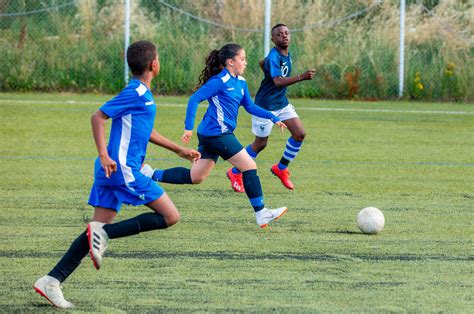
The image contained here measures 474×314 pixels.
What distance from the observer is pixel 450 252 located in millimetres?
7504

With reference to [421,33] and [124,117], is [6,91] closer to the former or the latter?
[421,33]

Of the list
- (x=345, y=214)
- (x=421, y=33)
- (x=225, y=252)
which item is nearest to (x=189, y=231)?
(x=225, y=252)

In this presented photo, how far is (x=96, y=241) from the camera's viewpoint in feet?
19.4

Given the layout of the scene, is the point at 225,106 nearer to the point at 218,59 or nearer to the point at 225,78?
the point at 225,78

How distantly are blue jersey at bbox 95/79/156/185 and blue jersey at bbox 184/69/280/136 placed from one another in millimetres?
2728

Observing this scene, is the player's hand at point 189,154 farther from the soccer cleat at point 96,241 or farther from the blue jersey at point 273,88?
the blue jersey at point 273,88

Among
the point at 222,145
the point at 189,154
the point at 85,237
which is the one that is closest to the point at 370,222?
the point at 222,145

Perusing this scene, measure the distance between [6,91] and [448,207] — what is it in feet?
47.8

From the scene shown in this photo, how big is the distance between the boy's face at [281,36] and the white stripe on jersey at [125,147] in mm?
5307

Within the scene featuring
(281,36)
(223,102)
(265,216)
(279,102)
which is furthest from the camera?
(279,102)

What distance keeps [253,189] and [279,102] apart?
9.85ft

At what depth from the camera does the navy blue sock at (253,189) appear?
8578 millimetres

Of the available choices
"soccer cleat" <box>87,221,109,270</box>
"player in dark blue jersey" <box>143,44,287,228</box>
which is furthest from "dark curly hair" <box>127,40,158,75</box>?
"player in dark blue jersey" <box>143,44,287,228</box>

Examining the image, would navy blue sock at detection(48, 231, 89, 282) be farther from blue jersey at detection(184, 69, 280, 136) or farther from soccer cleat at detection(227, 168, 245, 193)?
soccer cleat at detection(227, 168, 245, 193)
